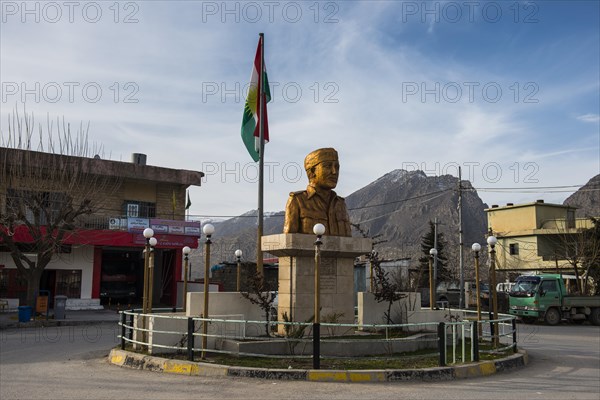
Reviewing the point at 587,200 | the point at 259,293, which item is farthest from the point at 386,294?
the point at 587,200

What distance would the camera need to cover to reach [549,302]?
90.5 ft

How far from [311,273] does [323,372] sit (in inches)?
160

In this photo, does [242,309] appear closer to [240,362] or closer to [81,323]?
[240,362]

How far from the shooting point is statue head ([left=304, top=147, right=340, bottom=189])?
588 inches

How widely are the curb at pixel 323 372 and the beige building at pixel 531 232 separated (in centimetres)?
3689

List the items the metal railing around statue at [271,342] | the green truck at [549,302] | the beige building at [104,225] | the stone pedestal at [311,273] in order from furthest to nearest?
the beige building at [104,225] < the green truck at [549,302] < the stone pedestal at [311,273] < the metal railing around statue at [271,342]

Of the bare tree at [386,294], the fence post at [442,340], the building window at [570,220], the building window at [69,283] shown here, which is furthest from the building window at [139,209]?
the building window at [570,220]

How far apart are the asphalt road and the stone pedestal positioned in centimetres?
388

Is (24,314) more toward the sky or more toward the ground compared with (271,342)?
more toward the ground

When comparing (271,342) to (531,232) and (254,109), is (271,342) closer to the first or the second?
(254,109)

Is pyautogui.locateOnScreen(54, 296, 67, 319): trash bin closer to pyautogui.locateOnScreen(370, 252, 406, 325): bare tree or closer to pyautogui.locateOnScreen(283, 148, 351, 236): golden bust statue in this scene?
pyautogui.locateOnScreen(283, 148, 351, 236): golden bust statue

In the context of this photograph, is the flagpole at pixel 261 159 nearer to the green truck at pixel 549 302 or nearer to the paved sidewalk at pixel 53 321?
the paved sidewalk at pixel 53 321

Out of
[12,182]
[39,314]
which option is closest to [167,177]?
[12,182]

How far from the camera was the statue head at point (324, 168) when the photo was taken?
14930 millimetres
